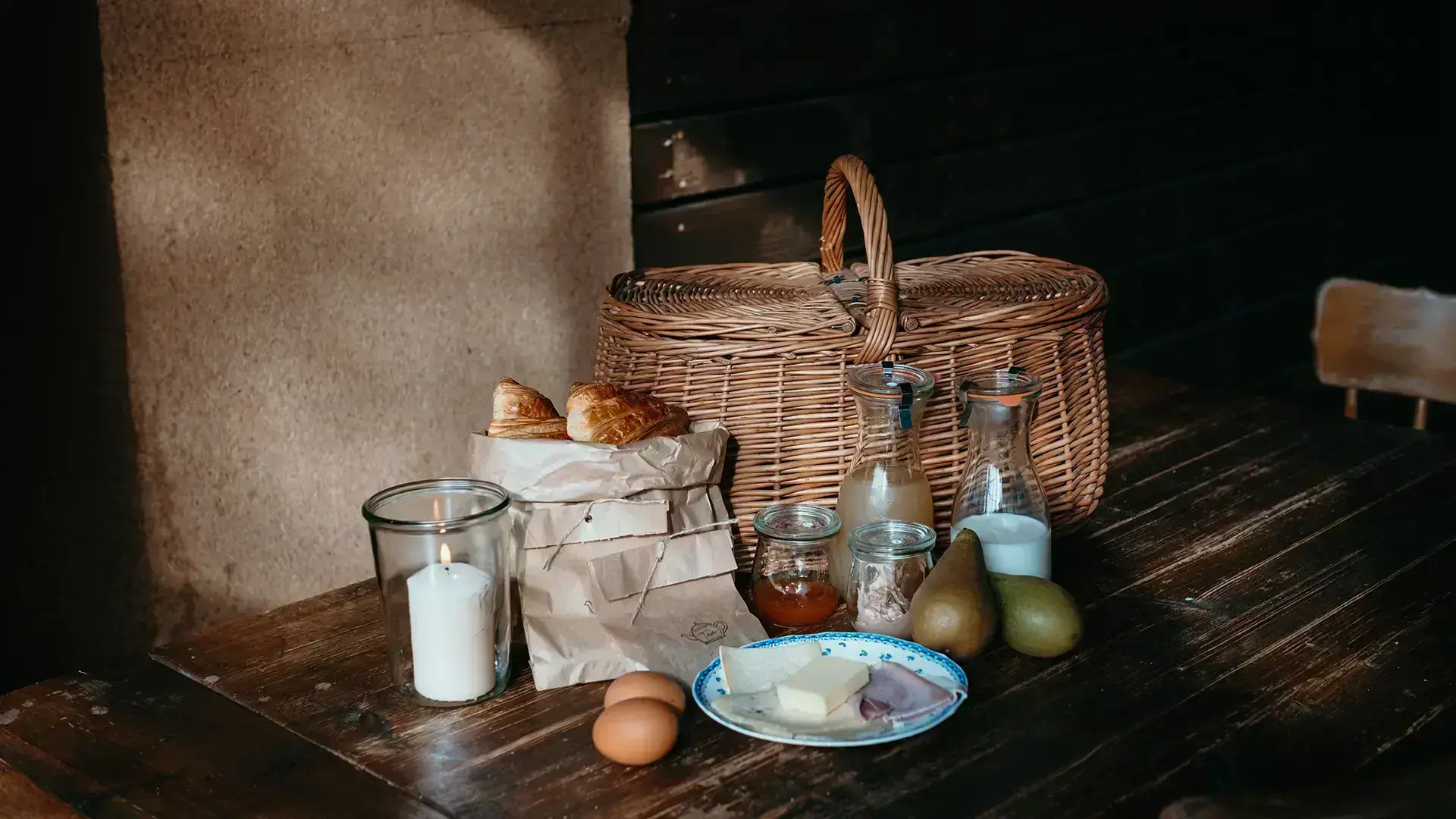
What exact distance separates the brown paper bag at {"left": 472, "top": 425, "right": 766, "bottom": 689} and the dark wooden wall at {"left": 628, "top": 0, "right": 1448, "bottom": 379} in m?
1.11

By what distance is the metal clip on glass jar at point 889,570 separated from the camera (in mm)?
1205

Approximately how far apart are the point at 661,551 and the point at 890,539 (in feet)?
0.68

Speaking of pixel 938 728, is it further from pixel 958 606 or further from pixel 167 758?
pixel 167 758

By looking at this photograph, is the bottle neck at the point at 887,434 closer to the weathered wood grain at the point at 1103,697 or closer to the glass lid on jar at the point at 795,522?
the glass lid on jar at the point at 795,522

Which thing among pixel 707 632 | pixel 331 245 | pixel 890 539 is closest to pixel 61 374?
pixel 331 245

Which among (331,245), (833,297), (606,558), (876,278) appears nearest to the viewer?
(606,558)

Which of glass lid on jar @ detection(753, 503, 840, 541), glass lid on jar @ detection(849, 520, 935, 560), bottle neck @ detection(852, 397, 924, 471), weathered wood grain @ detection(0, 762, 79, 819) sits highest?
bottle neck @ detection(852, 397, 924, 471)

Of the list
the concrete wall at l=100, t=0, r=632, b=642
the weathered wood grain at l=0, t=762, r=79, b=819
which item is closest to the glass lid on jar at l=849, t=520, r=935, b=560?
the weathered wood grain at l=0, t=762, r=79, b=819

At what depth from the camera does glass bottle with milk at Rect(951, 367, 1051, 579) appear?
4.20 ft

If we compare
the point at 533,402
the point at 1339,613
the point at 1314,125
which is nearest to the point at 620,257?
the point at 533,402

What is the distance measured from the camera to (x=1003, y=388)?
1286 mm

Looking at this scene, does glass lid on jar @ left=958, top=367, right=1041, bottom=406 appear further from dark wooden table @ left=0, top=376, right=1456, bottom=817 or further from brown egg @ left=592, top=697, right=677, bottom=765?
brown egg @ left=592, top=697, right=677, bottom=765

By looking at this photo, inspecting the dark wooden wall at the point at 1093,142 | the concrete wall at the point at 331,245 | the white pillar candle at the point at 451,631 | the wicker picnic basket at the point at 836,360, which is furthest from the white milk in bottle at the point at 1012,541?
the dark wooden wall at the point at 1093,142

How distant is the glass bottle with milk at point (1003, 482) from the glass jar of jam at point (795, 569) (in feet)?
0.42
